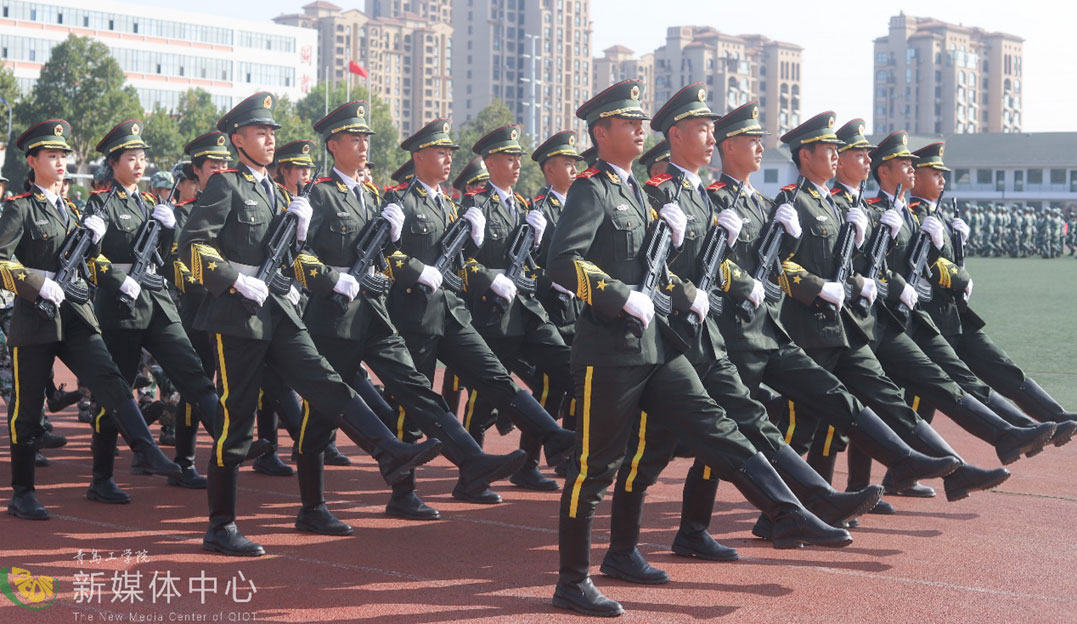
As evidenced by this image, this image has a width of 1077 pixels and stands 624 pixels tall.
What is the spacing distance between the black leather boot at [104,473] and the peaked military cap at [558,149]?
10.9 ft

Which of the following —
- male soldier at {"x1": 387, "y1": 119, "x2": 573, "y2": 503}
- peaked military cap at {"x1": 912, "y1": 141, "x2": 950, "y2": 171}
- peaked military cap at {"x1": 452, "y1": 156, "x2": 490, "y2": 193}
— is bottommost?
male soldier at {"x1": 387, "y1": 119, "x2": 573, "y2": 503}

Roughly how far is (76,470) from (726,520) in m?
4.19

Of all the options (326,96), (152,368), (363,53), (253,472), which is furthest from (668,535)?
(363,53)

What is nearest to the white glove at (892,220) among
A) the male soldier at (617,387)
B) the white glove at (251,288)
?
the male soldier at (617,387)

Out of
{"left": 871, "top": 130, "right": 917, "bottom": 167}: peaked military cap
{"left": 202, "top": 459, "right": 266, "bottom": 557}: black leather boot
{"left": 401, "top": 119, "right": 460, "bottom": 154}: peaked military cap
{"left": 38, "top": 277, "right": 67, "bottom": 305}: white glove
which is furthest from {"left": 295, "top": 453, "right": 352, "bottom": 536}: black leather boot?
{"left": 871, "top": 130, "right": 917, "bottom": 167}: peaked military cap

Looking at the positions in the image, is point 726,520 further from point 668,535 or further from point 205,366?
point 205,366

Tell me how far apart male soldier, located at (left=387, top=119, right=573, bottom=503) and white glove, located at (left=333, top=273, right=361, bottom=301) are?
0.65 m

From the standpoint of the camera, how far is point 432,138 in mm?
7785

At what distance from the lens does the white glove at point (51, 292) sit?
269 inches

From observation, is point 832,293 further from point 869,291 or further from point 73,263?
point 73,263

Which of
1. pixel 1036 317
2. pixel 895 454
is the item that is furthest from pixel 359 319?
pixel 1036 317

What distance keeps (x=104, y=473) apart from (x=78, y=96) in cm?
5270

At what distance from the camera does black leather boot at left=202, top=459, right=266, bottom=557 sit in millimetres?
6074

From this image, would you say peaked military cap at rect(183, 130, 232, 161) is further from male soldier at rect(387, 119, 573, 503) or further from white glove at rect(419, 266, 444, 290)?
white glove at rect(419, 266, 444, 290)
